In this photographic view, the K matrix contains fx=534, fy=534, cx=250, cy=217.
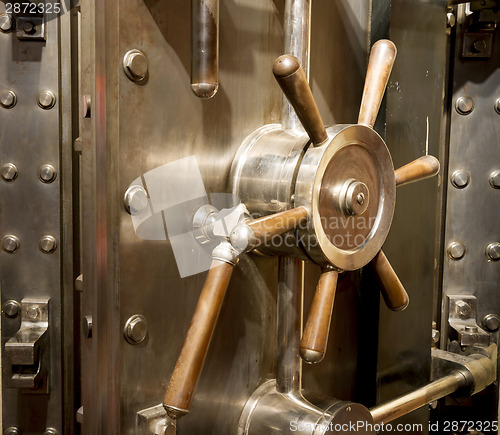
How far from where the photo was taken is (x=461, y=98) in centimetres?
103

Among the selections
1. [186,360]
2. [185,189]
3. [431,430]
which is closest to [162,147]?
[185,189]

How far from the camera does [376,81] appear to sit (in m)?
0.70

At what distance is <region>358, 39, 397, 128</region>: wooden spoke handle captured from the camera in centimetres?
69

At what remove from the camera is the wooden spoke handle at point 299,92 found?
0.55 m

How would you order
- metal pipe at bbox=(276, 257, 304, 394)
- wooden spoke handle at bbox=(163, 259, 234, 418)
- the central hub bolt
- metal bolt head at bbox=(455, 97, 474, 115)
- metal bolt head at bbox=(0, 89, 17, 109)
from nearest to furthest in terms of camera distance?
1. wooden spoke handle at bbox=(163, 259, 234, 418)
2. the central hub bolt
3. metal pipe at bbox=(276, 257, 304, 394)
4. metal bolt head at bbox=(455, 97, 474, 115)
5. metal bolt head at bbox=(0, 89, 17, 109)

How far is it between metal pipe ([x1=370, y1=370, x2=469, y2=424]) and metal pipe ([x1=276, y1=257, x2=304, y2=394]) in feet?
0.46

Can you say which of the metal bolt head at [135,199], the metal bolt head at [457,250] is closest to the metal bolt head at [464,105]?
the metal bolt head at [457,250]

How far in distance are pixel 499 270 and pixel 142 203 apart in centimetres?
78

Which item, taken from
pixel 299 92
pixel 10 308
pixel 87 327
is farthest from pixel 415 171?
pixel 10 308

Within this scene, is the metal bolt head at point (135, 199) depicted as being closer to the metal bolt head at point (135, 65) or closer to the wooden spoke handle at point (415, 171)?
the metal bolt head at point (135, 65)

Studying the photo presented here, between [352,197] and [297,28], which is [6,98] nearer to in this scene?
[297,28]

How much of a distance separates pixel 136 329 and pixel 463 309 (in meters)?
0.71

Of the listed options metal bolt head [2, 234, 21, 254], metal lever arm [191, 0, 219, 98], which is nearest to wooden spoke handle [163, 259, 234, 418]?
metal lever arm [191, 0, 219, 98]

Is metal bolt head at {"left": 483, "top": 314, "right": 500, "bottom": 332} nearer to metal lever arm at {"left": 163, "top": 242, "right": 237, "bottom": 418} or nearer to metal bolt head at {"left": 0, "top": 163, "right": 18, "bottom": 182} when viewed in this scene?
metal lever arm at {"left": 163, "top": 242, "right": 237, "bottom": 418}
